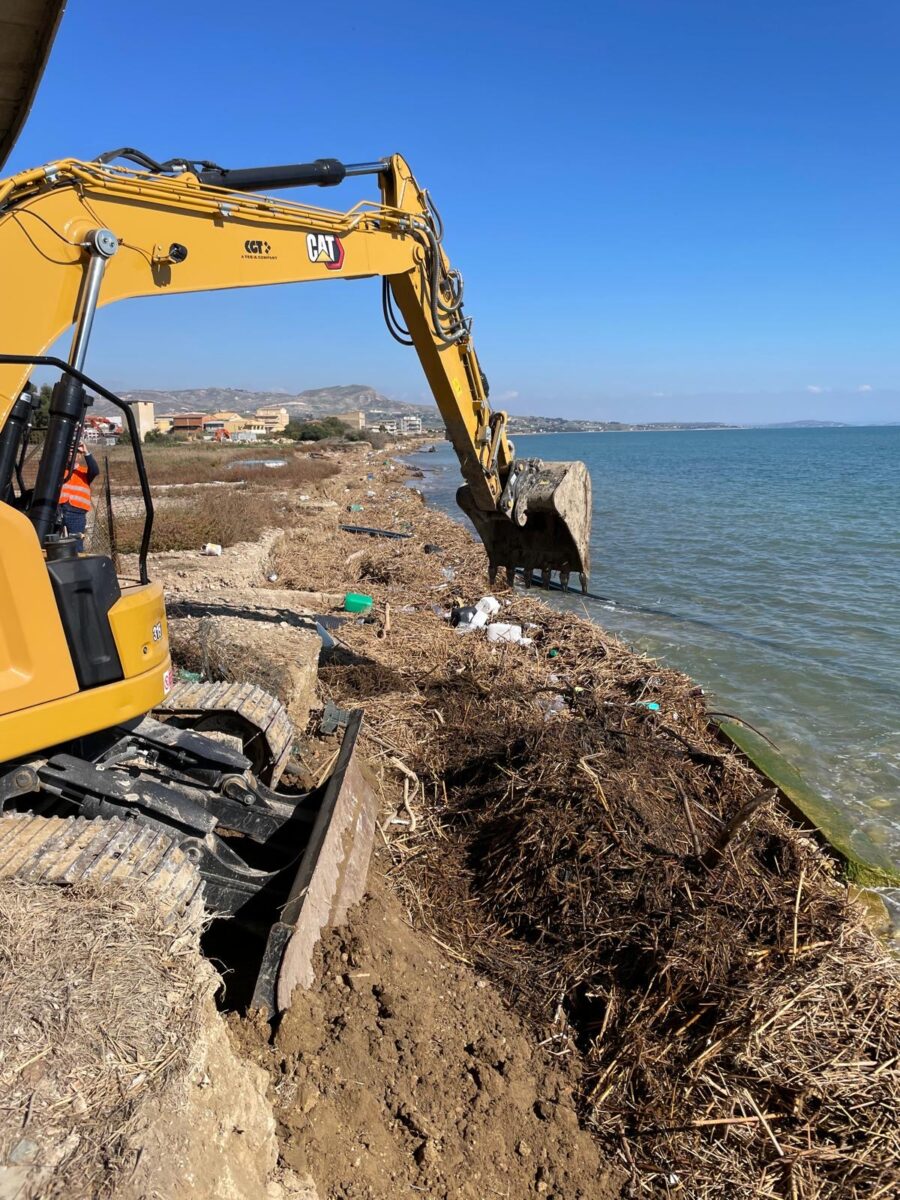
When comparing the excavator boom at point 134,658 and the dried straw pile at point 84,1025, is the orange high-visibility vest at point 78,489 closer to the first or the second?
the excavator boom at point 134,658

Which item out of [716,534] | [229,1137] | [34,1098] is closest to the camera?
[34,1098]

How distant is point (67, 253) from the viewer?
→ 3.45 metres

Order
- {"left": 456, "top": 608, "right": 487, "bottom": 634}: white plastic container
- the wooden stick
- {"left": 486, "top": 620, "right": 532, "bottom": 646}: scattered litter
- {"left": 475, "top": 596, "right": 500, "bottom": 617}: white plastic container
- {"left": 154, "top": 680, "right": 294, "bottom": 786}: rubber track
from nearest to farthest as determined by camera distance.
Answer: the wooden stick → {"left": 154, "top": 680, "right": 294, "bottom": 786}: rubber track → {"left": 486, "top": 620, "right": 532, "bottom": 646}: scattered litter → {"left": 456, "top": 608, "right": 487, "bottom": 634}: white plastic container → {"left": 475, "top": 596, "right": 500, "bottom": 617}: white plastic container

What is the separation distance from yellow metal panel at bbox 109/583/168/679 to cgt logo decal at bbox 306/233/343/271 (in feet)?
8.25

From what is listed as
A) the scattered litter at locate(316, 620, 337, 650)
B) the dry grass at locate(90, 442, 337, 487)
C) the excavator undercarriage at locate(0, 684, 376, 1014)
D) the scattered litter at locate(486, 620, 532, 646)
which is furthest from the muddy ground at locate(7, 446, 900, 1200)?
the dry grass at locate(90, 442, 337, 487)

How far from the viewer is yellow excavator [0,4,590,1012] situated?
2900 mm

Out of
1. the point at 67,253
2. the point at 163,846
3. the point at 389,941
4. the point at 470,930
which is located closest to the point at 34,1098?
the point at 163,846

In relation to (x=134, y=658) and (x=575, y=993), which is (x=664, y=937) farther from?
(x=134, y=658)

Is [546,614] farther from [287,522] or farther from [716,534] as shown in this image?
[716,534]

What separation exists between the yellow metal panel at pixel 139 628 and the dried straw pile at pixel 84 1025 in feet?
2.94

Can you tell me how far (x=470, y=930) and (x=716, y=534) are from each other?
1803 cm

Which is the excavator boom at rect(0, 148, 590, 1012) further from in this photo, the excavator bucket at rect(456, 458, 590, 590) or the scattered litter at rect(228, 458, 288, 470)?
the scattered litter at rect(228, 458, 288, 470)

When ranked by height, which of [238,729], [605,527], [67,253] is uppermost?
Answer: [67,253]

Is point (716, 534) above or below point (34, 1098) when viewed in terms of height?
below
